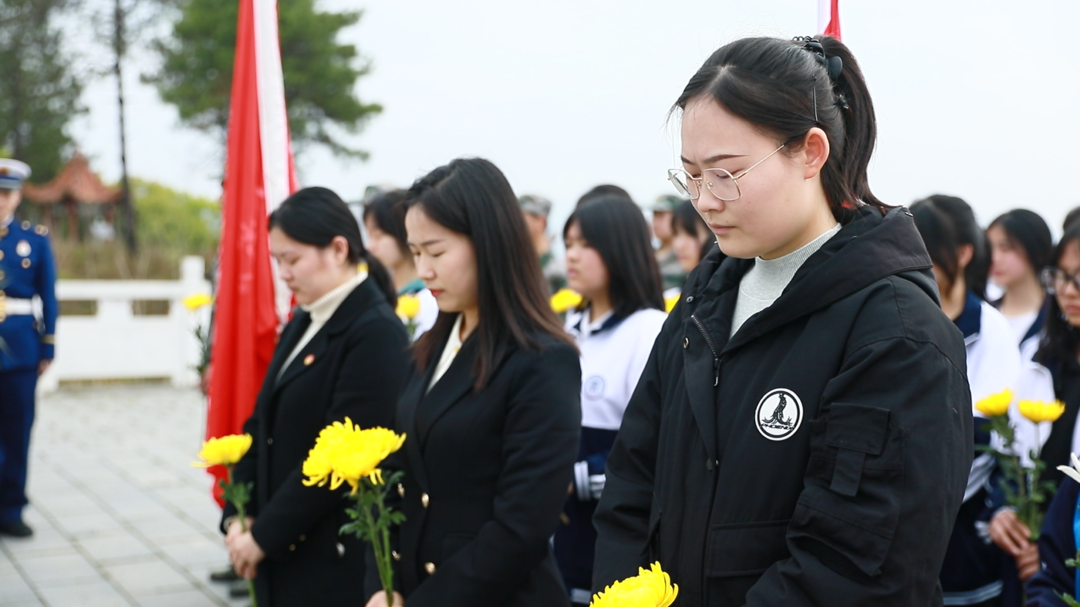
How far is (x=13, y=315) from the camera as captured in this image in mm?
6148

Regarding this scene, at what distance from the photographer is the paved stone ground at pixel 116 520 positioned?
4777 millimetres

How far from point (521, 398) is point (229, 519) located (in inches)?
58.7

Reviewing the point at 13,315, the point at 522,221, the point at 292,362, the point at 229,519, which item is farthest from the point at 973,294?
the point at 13,315

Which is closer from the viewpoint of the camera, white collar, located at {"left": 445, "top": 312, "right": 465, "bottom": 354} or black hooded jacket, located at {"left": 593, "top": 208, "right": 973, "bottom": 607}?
black hooded jacket, located at {"left": 593, "top": 208, "right": 973, "bottom": 607}

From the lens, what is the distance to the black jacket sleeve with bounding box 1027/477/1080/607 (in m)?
2.23

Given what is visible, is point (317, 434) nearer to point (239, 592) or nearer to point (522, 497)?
point (522, 497)

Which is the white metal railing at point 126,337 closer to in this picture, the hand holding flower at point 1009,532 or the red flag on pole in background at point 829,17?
the hand holding flower at point 1009,532

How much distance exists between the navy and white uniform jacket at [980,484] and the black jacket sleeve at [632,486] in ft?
5.15

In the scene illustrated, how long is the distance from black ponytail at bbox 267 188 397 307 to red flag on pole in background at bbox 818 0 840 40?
5.89ft

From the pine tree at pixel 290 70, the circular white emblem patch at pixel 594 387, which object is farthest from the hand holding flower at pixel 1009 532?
the pine tree at pixel 290 70

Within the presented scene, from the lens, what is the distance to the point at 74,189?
925 inches

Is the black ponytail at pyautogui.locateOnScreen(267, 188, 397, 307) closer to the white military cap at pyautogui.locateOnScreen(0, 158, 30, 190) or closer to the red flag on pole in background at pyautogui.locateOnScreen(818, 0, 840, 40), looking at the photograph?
the red flag on pole in background at pyautogui.locateOnScreen(818, 0, 840, 40)

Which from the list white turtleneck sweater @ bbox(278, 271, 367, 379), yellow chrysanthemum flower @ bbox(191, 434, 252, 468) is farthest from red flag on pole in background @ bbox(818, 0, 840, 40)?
yellow chrysanthemum flower @ bbox(191, 434, 252, 468)

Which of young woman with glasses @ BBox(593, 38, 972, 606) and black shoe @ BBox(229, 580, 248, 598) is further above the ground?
young woman with glasses @ BBox(593, 38, 972, 606)
